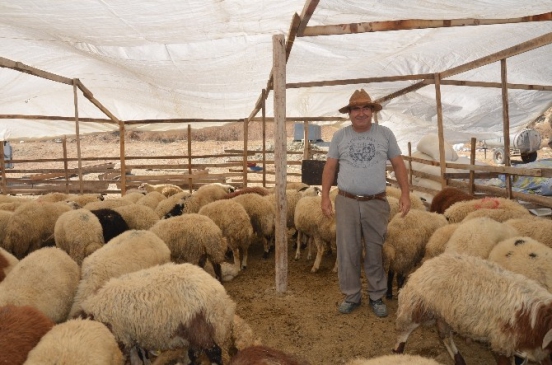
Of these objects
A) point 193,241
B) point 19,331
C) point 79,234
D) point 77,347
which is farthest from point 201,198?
point 77,347

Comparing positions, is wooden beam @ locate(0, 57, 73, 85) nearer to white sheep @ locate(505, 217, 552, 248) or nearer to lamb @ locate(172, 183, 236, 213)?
lamb @ locate(172, 183, 236, 213)

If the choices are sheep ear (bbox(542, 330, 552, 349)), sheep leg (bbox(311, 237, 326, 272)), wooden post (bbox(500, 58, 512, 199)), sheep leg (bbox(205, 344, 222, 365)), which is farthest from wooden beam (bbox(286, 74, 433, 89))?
sheep ear (bbox(542, 330, 552, 349))

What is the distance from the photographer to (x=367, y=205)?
4328mm

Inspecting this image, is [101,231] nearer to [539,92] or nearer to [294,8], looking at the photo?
[294,8]

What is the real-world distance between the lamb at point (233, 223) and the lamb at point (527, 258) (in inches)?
126

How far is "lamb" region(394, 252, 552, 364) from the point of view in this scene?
2.81m

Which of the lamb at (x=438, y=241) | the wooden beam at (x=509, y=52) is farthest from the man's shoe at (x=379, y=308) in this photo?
the wooden beam at (x=509, y=52)

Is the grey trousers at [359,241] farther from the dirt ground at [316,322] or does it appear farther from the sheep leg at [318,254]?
the sheep leg at [318,254]

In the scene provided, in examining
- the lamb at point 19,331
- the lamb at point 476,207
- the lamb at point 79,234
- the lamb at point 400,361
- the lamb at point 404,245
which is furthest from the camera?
the lamb at point 476,207

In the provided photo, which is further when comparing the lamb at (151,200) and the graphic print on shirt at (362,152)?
the lamb at (151,200)

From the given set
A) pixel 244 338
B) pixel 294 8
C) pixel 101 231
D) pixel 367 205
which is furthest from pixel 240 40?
pixel 244 338

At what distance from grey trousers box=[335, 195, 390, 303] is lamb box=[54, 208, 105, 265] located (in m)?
2.92

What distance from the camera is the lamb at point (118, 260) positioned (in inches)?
142

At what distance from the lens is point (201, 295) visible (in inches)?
123
